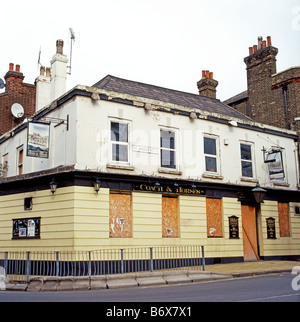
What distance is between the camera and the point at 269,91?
26.4 metres

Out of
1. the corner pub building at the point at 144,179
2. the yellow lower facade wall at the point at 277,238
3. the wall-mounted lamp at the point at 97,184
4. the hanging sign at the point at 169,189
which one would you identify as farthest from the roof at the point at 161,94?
the yellow lower facade wall at the point at 277,238

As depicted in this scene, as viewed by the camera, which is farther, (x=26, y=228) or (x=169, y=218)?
(x=169, y=218)

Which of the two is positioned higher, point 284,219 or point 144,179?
point 144,179

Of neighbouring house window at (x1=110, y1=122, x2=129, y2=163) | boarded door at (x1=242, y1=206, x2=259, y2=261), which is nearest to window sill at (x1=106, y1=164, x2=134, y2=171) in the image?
neighbouring house window at (x1=110, y1=122, x2=129, y2=163)

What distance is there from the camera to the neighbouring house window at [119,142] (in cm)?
1761

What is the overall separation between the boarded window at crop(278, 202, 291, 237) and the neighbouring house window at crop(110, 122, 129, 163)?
1043cm

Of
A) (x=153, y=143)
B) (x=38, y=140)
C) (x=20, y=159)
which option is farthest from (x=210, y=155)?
(x=20, y=159)

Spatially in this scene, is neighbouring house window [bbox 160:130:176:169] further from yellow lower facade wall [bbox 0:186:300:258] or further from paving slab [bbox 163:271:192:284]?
paving slab [bbox 163:271:192:284]

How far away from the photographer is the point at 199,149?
20.1 meters

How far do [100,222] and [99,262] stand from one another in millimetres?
1560

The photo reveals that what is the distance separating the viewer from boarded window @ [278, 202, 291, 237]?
2306 centimetres

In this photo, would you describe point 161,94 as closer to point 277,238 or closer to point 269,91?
point 269,91

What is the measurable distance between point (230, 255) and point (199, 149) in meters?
5.52
